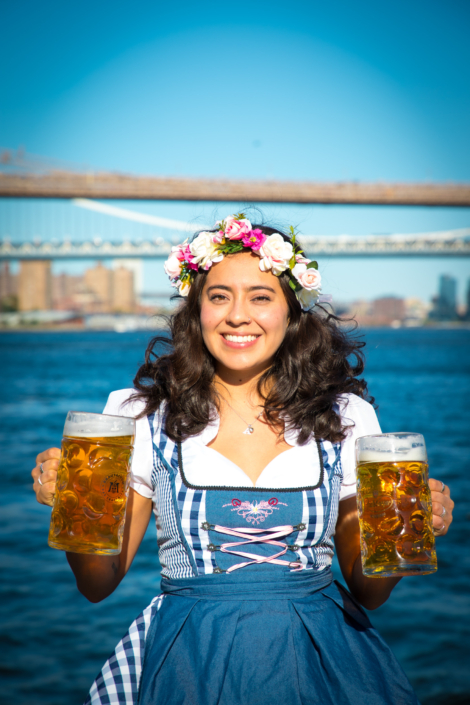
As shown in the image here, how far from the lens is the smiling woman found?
1258 millimetres

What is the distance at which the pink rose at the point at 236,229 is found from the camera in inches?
61.9

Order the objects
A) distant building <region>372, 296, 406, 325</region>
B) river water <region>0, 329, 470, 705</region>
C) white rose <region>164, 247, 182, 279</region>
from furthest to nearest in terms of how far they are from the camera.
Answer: distant building <region>372, 296, 406, 325</region>
river water <region>0, 329, 470, 705</region>
white rose <region>164, 247, 182, 279</region>

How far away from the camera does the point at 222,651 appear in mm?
1244

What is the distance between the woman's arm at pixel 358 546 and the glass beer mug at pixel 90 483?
0.54m

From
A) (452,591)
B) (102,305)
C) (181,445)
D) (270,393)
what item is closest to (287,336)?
(270,393)

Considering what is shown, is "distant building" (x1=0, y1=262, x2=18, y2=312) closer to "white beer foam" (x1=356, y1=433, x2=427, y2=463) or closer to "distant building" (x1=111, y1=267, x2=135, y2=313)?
"distant building" (x1=111, y1=267, x2=135, y2=313)

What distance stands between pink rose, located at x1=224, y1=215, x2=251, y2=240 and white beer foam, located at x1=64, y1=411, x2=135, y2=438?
0.58 m

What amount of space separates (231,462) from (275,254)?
0.48 meters

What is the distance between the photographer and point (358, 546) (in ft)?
4.84

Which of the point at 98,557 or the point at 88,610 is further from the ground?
the point at 98,557

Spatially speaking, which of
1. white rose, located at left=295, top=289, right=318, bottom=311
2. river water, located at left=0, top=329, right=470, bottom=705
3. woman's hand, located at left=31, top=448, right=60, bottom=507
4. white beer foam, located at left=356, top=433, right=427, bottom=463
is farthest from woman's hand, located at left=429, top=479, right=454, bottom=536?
river water, located at left=0, top=329, right=470, bottom=705

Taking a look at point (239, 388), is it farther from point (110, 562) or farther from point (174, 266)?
point (110, 562)

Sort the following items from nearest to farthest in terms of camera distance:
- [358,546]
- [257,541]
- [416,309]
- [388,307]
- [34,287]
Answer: [257,541] → [358,546] → [34,287] → [388,307] → [416,309]

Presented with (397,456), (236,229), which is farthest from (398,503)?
(236,229)
